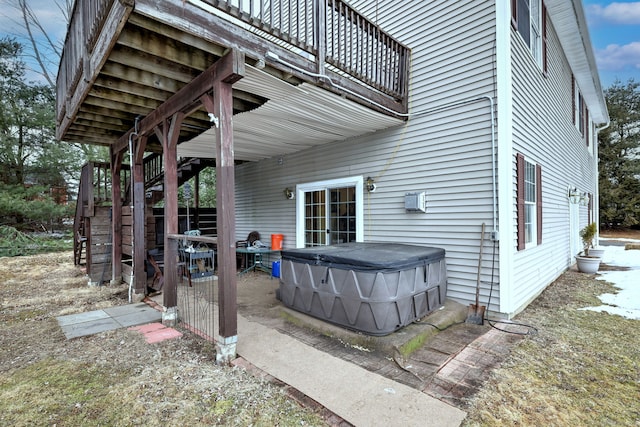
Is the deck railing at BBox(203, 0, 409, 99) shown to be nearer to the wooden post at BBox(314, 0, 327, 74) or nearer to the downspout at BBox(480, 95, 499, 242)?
the wooden post at BBox(314, 0, 327, 74)

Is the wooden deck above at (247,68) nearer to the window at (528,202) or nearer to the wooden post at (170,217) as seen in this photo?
the wooden post at (170,217)

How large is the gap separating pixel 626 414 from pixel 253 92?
A: 4081mm

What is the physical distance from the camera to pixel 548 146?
5500 mm

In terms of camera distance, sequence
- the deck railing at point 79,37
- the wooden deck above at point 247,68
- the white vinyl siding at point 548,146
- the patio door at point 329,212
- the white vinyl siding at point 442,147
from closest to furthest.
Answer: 1. the wooden deck above at point 247,68
2. the deck railing at point 79,37
3. the white vinyl siding at point 442,147
4. the white vinyl siding at point 548,146
5. the patio door at point 329,212

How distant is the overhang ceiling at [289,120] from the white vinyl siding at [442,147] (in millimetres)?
Result: 513

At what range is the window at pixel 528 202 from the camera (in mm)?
3916

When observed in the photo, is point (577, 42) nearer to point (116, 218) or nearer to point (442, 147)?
point (442, 147)

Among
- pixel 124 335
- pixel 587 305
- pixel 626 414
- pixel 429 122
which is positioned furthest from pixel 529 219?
pixel 124 335

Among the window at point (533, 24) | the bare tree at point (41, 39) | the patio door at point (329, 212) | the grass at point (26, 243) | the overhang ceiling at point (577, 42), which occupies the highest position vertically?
the bare tree at point (41, 39)

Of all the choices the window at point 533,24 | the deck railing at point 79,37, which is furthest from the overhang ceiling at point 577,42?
the deck railing at point 79,37

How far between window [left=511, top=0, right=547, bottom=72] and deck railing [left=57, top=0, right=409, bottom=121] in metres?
1.49

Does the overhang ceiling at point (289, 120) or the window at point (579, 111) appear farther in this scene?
the window at point (579, 111)

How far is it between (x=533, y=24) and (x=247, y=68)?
4.95 meters

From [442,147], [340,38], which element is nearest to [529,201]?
[442,147]
